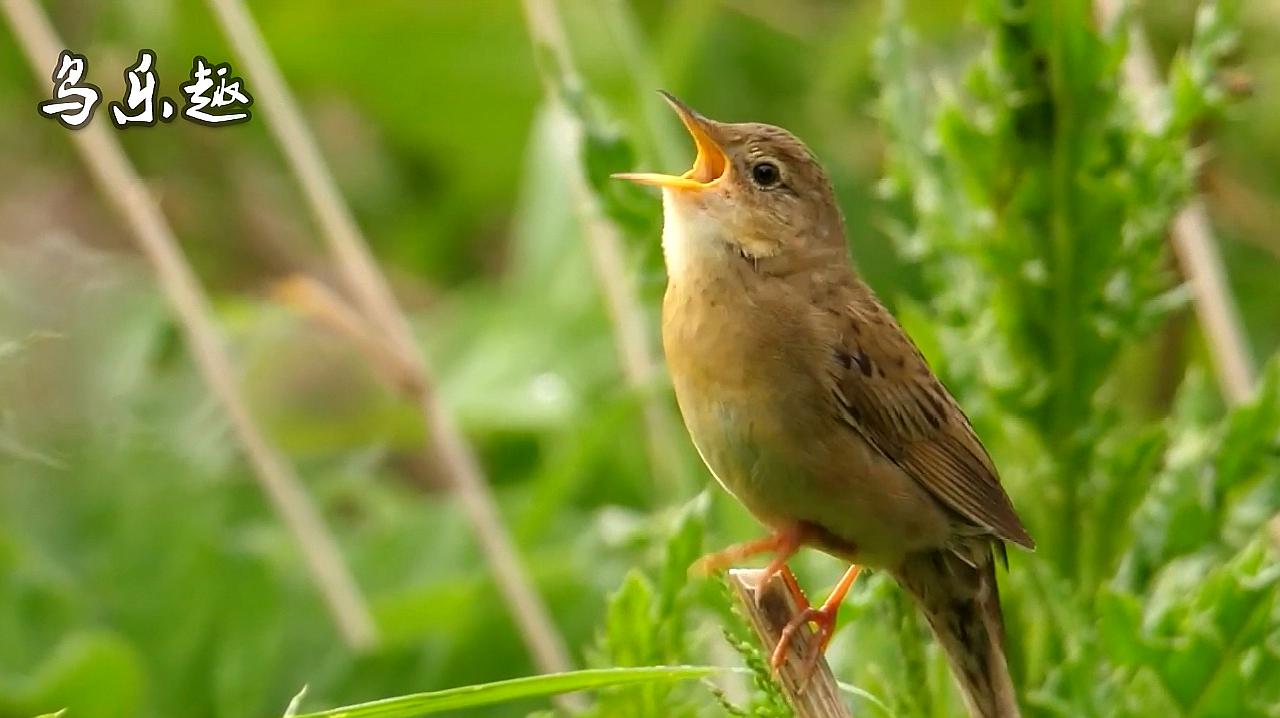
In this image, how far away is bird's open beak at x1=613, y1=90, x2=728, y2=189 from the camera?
2.01m

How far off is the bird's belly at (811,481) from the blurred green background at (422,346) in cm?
8

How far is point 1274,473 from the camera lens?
2.17 meters

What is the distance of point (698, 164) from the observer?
2.23 m

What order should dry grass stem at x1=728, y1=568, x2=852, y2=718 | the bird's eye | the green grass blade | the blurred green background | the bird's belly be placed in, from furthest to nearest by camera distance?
the blurred green background < the bird's eye < the bird's belly < dry grass stem at x1=728, y1=568, x2=852, y2=718 < the green grass blade

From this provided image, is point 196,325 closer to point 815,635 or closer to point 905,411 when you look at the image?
point 905,411

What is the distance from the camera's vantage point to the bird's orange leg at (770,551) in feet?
5.87

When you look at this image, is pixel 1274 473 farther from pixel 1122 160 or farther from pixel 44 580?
pixel 44 580

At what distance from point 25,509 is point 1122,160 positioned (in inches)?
76.1

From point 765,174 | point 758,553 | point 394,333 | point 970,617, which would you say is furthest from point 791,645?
point 394,333

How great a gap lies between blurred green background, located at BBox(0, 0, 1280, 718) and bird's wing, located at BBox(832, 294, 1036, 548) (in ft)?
0.47

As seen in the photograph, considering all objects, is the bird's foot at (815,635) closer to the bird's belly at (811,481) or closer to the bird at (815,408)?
the bird at (815,408)

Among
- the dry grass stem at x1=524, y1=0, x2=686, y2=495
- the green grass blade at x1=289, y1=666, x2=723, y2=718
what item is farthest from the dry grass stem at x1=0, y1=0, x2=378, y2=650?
the green grass blade at x1=289, y1=666, x2=723, y2=718

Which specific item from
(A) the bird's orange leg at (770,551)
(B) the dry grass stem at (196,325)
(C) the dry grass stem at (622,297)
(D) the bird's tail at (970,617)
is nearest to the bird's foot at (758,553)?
(A) the bird's orange leg at (770,551)

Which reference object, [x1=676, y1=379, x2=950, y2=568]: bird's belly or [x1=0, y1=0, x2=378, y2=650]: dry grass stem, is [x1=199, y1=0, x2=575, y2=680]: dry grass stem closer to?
[x1=0, y1=0, x2=378, y2=650]: dry grass stem
